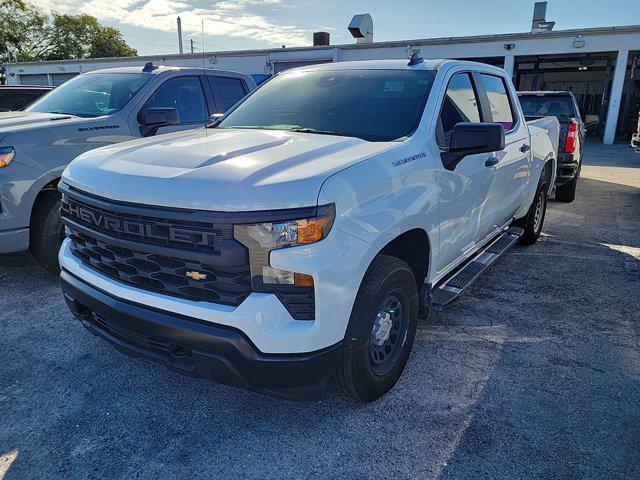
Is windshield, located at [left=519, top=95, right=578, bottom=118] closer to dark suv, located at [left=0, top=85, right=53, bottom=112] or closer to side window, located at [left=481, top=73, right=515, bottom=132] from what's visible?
side window, located at [left=481, top=73, right=515, bottom=132]

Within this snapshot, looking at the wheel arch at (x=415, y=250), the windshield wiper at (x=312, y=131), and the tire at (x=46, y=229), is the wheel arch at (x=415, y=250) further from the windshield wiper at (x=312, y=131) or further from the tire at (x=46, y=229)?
the tire at (x=46, y=229)

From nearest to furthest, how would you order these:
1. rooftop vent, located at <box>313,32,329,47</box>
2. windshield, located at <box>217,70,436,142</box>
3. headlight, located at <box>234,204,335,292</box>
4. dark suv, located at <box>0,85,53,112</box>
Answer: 1. headlight, located at <box>234,204,335,292</box>
2. windshield, located at <box>217,70,436,142</box>
3. dark suv, located at <box>0,85,53,112</box>
4. rooftop vent, located at <box>313,32,329,47</box>

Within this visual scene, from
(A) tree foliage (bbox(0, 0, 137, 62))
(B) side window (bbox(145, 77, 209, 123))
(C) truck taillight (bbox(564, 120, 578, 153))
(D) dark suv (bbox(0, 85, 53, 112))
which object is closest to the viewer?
(B) side window (bbox(145, 77, 209, 123))

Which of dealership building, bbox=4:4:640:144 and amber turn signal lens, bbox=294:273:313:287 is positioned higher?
dealership building, bbox=4:4:640:144

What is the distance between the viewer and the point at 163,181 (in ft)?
7.27

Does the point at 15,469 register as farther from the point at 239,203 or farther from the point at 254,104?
the point at 254,104

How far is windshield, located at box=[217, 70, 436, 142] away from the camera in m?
3.09

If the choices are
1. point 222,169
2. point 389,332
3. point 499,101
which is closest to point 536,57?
Answer: point 499,101

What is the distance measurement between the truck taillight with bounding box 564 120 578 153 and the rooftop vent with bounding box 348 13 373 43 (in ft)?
50.3

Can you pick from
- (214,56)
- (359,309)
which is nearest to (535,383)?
(359,309)

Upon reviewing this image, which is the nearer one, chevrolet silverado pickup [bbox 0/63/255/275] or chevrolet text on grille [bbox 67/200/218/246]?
chevrolet text on grille [bbox 67/200/218/246]

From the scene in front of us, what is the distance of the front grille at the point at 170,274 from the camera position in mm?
2137

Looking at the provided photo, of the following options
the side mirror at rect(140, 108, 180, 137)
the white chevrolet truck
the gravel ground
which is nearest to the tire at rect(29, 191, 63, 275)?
the gravel ground

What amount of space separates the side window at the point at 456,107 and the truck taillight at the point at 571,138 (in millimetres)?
4922
